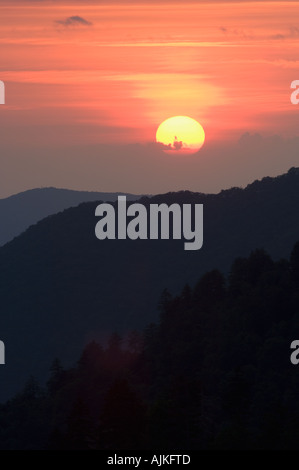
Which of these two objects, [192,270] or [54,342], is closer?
[54,342]

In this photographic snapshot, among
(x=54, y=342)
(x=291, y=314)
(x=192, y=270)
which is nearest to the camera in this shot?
(x=291, y=314)

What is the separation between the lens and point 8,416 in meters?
69.8

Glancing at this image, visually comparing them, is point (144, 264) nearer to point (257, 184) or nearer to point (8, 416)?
point (257, 184)

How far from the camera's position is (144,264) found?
584ft

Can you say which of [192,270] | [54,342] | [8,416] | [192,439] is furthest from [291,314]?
[192,270]

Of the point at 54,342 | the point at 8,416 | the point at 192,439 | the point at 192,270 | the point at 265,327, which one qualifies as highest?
the point at 192,270

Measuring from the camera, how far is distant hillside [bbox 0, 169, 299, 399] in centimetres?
15088

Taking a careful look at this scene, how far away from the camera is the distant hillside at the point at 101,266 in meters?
151

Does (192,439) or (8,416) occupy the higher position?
(8,416)

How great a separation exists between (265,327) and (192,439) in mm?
23338

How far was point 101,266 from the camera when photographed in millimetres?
181250
